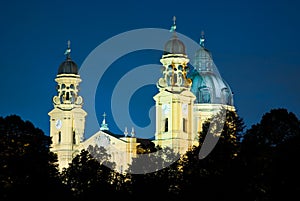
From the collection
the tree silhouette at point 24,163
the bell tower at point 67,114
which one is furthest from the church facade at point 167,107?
the tree silhouette at point 24,163

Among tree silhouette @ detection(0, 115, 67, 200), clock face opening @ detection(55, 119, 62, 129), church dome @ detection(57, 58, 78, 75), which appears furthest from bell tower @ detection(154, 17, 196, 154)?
tree silhouette @ detection(0, 115, 67, 200)

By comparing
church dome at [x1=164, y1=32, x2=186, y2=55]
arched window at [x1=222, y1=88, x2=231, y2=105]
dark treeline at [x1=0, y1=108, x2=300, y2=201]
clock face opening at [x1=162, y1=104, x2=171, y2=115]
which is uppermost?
church dome at [x1=164, y1=32, x2=186, y2=55]

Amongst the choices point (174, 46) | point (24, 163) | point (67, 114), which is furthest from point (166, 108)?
point (24, 163)

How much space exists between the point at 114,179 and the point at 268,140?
544 inches

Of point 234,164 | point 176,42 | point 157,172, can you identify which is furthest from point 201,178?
point 176,42

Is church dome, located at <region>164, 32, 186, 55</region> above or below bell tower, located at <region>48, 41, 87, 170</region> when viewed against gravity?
above

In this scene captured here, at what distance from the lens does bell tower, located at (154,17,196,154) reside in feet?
435

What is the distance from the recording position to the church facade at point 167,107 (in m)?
133

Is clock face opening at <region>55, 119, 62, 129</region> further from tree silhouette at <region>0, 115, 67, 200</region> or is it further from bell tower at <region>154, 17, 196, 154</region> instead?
tree silhouette at <region>0, 115, 67, 200</region>

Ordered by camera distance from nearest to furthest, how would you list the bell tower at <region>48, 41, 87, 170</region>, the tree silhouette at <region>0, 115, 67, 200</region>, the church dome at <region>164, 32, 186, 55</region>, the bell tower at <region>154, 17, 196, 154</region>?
the tree silhouette at <region>0, 115, 67, 200</region> < the bell tower at <region>154, 17, 196, 154</region> < the church dome at <region>164, 32, 186, 55</region> < the bell tower at <region>48, 41, 87, 170</region>

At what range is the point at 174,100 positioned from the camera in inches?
5226

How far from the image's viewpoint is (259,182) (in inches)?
3408

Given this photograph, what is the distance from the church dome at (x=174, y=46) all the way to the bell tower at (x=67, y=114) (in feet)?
37.7

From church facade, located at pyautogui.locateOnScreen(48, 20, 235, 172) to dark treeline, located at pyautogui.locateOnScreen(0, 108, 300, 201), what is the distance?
30215 millimetres
